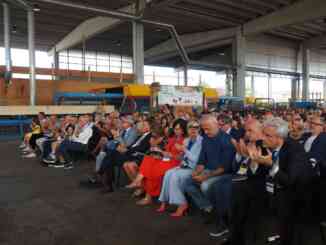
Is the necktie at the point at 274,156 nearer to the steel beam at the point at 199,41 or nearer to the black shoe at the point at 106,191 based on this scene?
the black shoe at the point at 106,191

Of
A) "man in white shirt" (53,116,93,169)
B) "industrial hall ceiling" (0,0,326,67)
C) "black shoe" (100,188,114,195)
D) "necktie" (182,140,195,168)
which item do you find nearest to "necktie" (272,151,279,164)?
"necktie" (182,140,195,168)

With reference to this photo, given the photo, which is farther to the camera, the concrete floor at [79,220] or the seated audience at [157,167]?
the seated audience at [157,167]

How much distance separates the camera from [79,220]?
321cm

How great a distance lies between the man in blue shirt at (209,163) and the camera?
2.97 meters

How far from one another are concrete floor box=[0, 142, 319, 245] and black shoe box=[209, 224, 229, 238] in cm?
8

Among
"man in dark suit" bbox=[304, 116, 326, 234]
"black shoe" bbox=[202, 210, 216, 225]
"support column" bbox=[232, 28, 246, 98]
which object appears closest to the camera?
"man in dark suit" bbox=[304, 116, 326, 234]

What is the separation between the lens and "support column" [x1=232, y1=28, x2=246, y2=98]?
1923cm

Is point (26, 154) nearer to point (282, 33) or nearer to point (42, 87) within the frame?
point (42, 87)

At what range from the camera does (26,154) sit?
7504 mm

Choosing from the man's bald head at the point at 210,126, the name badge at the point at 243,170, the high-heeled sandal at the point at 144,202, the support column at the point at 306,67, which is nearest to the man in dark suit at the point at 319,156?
the name badge at the point at 243,170

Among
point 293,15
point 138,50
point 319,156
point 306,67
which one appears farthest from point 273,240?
point 306,67

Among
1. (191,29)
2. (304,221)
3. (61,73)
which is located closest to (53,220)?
(304,221)

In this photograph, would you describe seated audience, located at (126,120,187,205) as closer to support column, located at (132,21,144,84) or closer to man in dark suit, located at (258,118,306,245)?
man in dark suit, located at (258,118,306,245)

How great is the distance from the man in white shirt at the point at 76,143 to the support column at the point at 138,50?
31.2 feet
